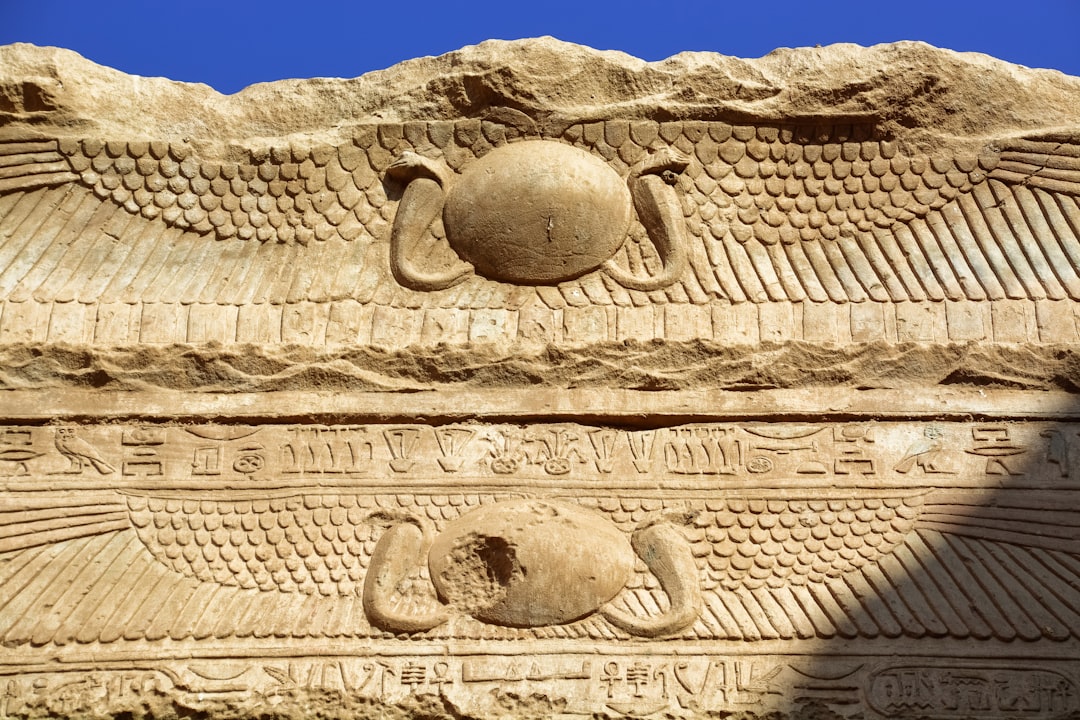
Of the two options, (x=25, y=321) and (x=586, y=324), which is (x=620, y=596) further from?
(x=25, y=321)

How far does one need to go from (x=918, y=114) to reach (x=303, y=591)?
3093 millimetres

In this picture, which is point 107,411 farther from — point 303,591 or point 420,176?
point 420,176

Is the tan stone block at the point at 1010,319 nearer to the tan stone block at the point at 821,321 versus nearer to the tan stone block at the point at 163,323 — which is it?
the tan stone block at the point at 821,321

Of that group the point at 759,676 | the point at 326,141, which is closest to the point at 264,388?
the point at 326,141

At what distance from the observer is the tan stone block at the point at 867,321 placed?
4.96 meters

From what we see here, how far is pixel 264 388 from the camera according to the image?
4.91 meters

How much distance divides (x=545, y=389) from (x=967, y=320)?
65.9 inches

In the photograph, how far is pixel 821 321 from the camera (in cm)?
500

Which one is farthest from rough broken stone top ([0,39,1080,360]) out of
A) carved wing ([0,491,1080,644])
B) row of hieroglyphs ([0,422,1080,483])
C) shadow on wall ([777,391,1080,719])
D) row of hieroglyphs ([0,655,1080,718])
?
row of hieroglyphs ([0,655,1080,718])

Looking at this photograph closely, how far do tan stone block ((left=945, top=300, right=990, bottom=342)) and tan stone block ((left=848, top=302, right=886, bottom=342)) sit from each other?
0.85ft

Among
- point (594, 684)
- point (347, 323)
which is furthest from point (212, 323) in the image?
point (594, 684)

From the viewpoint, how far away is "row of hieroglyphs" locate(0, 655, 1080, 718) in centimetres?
430

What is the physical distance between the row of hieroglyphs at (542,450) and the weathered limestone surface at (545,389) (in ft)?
0.04

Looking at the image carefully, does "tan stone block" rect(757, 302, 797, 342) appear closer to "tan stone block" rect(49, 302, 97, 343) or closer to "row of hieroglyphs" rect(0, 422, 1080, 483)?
"row of hieroglyphs" rect(0, 422, 1080, 483)
